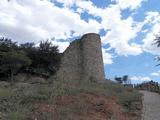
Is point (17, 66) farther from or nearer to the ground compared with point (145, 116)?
farther from the ground

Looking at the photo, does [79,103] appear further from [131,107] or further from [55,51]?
[55,51]

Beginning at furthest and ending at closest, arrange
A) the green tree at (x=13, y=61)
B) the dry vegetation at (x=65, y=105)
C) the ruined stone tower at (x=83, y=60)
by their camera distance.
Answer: the green tree at (x=13, y=61)
the ruined stone tower at (x=83, y=60)
the dry vegetation at (x=65, y=105)

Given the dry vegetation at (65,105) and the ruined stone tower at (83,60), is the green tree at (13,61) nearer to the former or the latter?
the ruined stone tower at (83,60)

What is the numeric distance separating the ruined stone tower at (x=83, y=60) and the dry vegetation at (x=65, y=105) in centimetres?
1524

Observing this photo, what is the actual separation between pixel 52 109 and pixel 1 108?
1645mm

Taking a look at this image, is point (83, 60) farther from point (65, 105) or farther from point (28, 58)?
point (65, 105)

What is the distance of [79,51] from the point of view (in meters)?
35.3

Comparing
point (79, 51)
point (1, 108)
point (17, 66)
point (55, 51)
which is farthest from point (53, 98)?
point (55, 51)

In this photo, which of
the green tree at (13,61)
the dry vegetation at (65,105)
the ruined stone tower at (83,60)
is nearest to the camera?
the dry vegetation at (65,105)

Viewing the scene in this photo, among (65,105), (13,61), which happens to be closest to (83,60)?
(13,61)

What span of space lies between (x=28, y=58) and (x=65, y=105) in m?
30.8

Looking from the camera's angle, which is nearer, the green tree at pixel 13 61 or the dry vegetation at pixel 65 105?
the dry vegetation at pixel 65 105

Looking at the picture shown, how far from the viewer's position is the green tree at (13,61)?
4341 centimetres

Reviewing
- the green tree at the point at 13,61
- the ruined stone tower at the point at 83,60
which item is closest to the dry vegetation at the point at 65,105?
the ruined stone tower at the point at 83,60
